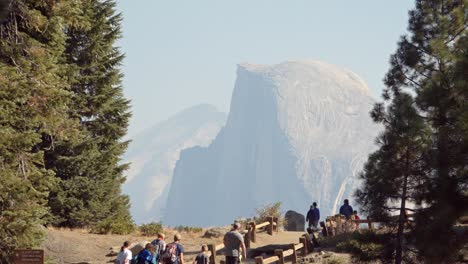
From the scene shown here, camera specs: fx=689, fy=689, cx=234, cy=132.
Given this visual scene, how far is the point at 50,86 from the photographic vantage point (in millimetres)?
20047

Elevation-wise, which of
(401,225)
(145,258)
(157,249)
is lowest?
(145,258)

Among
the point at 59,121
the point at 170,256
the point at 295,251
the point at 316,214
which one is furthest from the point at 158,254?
the point at 316,214

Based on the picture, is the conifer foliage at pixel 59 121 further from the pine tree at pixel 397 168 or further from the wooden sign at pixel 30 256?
the pine tree at pixel 397 168

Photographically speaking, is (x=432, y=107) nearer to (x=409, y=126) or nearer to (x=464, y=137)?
(x=409, y=126)

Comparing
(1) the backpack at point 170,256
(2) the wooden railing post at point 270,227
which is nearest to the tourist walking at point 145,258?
(1) the backpack at point 170,256

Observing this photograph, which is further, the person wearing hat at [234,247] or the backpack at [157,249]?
the backpack at [157,249]

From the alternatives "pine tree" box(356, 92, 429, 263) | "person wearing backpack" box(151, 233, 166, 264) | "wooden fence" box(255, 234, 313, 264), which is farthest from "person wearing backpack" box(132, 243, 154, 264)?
"pine tree" box(356, 92, 429, 263)

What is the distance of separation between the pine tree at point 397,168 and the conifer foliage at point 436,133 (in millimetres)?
34

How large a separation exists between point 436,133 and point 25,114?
1237 centimetres

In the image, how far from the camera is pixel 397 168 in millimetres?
22625

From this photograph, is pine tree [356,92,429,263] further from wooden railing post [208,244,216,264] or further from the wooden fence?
wooden railing post [208,244,216,264]

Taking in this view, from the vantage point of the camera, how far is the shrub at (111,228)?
3216 centimetres

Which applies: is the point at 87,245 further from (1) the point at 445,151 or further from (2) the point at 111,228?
(1) the point at 445,151

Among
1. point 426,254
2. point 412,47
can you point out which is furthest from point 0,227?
point 412,47
